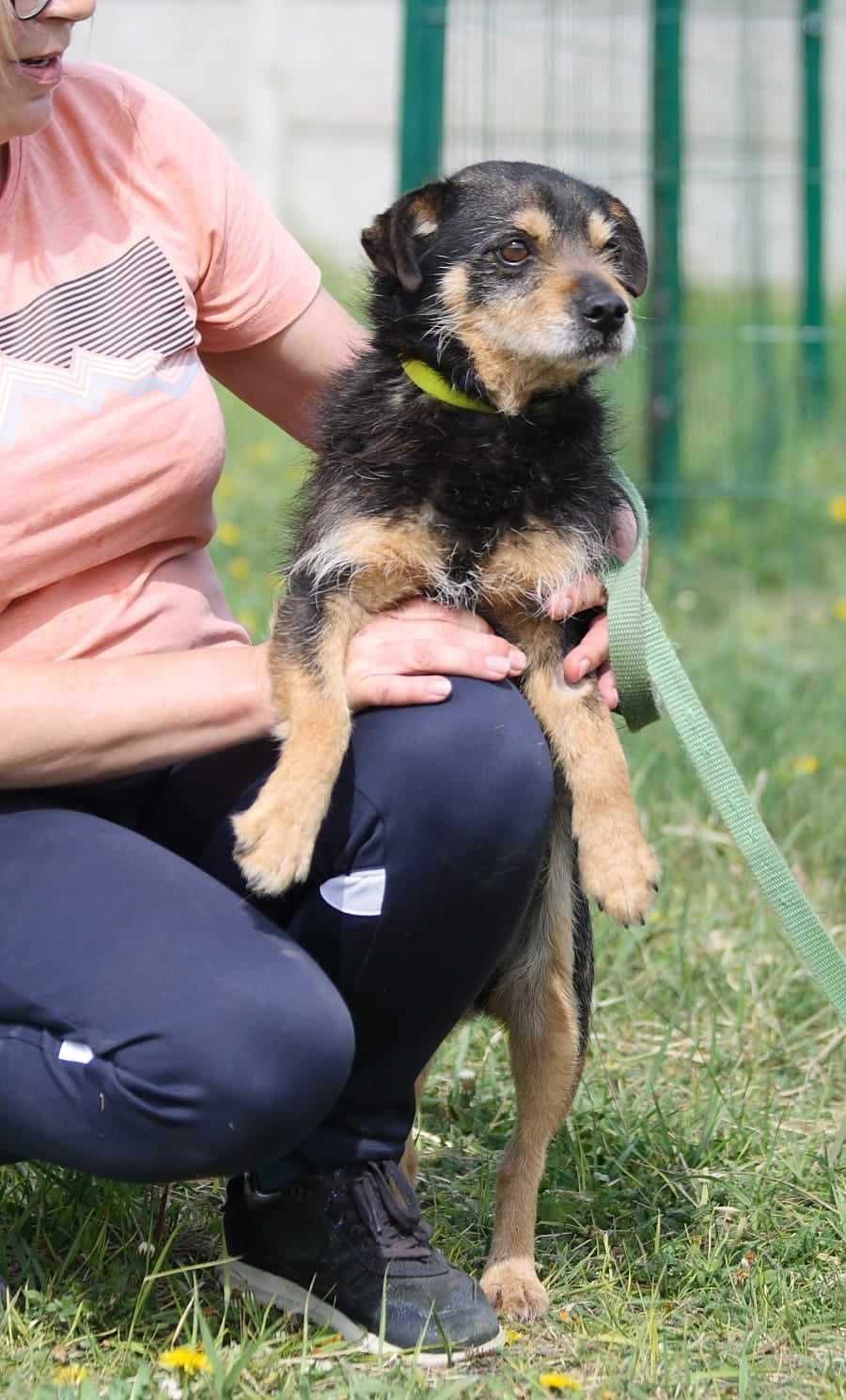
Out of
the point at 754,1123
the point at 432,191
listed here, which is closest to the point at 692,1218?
the point at 754,1123

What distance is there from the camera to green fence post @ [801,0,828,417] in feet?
23.6

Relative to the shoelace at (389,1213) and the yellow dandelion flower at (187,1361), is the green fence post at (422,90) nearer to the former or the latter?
the shoelace at (389,1213)

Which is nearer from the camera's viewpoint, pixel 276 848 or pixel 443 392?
pixel 276 848

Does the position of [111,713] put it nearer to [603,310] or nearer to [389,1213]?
[389,1213]

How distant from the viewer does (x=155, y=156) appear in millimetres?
2600

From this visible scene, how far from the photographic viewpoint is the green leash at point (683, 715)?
7.57ft

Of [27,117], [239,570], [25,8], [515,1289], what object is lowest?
[239,570]

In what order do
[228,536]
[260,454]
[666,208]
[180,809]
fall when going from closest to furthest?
[180,809] < [228,536] < [666,208] < [260,454]

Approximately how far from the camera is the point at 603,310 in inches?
102

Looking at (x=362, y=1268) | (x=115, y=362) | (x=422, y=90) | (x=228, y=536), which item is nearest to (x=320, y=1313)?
(x=362, y=1268)

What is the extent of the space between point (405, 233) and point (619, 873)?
1.09 m

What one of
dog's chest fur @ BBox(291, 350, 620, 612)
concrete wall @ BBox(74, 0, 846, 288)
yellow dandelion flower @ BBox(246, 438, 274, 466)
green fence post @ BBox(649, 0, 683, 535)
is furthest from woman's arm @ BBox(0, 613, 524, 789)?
yellow dandelion flower @ BBox(246, 438, 274, 466)

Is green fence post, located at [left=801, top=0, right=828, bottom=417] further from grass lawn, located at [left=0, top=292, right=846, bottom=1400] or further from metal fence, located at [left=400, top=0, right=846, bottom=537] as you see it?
grass lawn, located at [left=0, top=292, right=846, bottom=1400]

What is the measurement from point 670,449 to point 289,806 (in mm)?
4667
